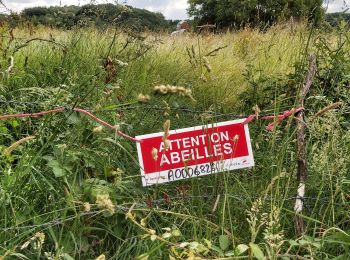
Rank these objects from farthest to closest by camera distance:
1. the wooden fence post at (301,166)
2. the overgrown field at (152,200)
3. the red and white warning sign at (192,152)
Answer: the red and white warning sign at (192,152) → the wooden fence post at (301,166) → the overgrown field at (152,200)

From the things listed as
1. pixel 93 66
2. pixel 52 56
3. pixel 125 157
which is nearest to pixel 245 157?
pixel 125 157

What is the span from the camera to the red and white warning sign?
1.89 metres

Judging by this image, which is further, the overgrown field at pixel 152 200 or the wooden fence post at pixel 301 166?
the wooden fence post at pixel 301 166

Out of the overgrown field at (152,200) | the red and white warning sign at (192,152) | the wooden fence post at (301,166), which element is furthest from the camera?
the red and white warning sign at (192,152)

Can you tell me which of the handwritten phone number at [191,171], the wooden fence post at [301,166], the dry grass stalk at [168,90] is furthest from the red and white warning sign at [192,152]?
the dry grass stalk at [168,90]

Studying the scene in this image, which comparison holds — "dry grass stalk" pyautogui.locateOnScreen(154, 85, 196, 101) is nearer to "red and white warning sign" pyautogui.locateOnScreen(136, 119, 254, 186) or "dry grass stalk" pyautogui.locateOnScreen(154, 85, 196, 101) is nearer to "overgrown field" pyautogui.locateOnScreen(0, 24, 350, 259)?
"overgrown field" pyautogui.locateOnScreen(0, 24, 350, 259)

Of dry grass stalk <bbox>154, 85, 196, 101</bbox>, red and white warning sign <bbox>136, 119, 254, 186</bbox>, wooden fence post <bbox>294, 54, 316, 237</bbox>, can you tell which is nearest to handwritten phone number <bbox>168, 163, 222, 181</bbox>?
red and white warning sign <bbox>136, 119, 254, 186</bbox>

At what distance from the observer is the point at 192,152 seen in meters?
1.94

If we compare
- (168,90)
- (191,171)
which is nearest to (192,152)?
(191,171)

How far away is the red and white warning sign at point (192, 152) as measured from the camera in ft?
6.20

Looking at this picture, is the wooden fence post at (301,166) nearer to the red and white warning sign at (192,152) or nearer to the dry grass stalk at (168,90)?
the red and white warning sign at (192,152)

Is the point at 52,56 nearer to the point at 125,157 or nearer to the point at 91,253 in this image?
the point at 125,157

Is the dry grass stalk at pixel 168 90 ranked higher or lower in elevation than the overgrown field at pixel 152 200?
higher

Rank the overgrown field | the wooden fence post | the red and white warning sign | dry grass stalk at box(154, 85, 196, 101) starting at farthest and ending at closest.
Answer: the red and white warning sign, the wooden fence post, the overgrown field, dry grass stalk at box(154, 85, 196, 101)
